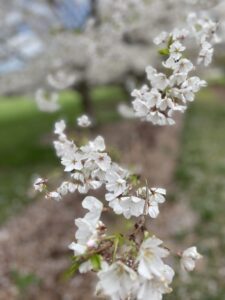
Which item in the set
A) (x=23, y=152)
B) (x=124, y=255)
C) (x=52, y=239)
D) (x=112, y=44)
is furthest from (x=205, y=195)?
(x=124, y=255)

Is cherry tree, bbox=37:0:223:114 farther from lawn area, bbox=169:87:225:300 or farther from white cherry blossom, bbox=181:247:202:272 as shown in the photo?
white cherry blossom, bbox=181:247:202:272

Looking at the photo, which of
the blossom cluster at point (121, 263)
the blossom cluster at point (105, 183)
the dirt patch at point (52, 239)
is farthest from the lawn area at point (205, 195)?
the blossom cluster at point (121, 263)

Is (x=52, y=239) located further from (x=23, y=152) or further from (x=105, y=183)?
(x=23, y=152)

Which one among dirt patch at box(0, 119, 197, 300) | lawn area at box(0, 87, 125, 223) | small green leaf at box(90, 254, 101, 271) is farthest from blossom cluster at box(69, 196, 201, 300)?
lawn area at box(0, 87, 125, 223)

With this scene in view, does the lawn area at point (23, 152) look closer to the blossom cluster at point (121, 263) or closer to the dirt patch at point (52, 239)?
the dirt patch at point (52, 239)

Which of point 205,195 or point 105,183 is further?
point 205,195
